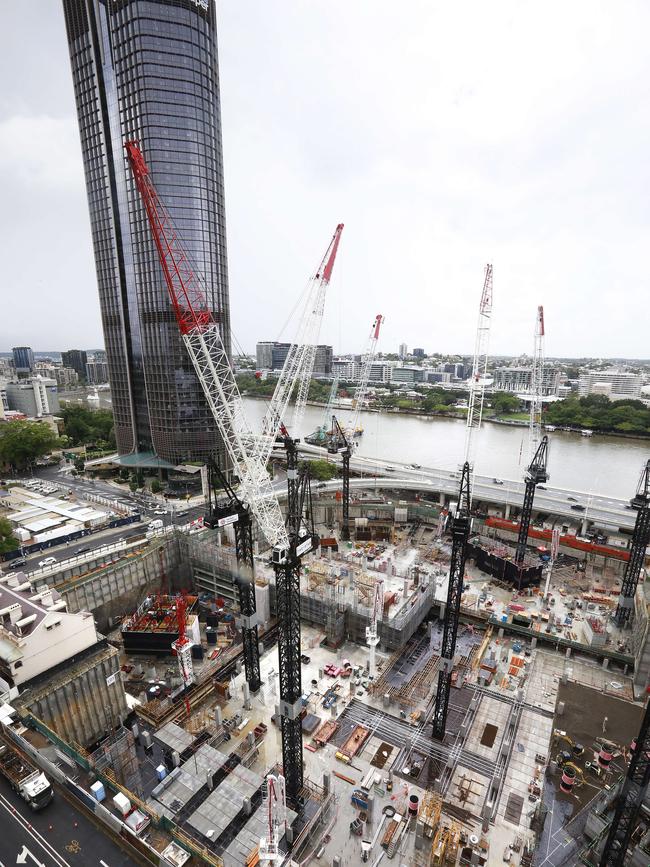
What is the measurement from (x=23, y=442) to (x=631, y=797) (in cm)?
6507

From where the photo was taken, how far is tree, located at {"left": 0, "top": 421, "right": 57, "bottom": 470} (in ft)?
178

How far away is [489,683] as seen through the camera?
24812 millimetres

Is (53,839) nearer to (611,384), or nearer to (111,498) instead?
(111,498)

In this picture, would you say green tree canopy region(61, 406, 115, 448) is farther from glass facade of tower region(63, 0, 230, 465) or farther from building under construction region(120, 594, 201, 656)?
building under construction region(120, 594, 201, 656)

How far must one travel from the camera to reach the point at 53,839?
12117mm

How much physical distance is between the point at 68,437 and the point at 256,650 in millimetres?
59858

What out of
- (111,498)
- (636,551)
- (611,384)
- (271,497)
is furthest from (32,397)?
(611,384)

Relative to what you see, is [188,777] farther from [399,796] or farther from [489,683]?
[489,683]

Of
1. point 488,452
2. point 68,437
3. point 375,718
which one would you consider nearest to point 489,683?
point 375,718

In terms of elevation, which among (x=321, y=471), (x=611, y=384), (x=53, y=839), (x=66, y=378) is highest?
(x=611, y=384)

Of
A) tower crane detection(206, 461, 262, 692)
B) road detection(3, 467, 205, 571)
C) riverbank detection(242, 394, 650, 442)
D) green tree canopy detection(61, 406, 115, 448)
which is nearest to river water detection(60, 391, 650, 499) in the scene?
riverbank detection(242, 394, 650, 442)

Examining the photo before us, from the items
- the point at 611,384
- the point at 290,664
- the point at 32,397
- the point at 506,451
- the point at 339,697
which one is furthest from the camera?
the point at 611,384

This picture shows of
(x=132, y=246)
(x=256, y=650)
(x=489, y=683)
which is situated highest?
(x=132, y=246)

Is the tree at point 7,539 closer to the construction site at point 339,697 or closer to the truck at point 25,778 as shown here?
the construction site at point 339,697
